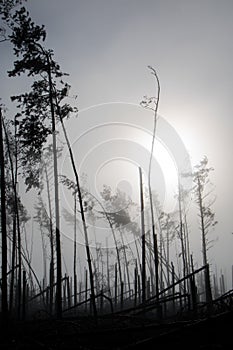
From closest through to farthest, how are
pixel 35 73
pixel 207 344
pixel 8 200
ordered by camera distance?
1. pixel 207 344
2. pixel 35 73
3. pixel 8 200

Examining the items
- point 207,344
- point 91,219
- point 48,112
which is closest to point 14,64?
point 48,112

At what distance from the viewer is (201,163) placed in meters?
24.4

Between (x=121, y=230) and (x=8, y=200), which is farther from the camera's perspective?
(x=121, y=230)

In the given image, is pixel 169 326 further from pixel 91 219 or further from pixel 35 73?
pixel 91 219

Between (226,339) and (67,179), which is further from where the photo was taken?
(67,179)

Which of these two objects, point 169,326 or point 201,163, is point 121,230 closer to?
point 201,163

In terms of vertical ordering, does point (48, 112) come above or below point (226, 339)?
above

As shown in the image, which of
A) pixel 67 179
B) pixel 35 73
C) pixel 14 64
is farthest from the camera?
pixel 67 179

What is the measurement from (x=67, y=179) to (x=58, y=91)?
13.6 ft

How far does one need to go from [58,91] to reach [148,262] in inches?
924

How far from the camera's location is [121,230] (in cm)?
2942

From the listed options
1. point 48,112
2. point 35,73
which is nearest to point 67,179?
point 48,112

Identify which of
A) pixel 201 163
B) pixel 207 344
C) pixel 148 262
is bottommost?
pixel 207 344

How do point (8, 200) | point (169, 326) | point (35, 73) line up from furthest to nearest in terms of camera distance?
point (8, 200), point (35, 73), point (169, 326)
